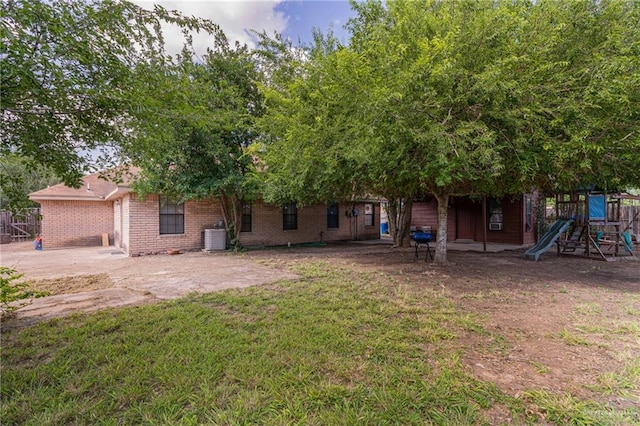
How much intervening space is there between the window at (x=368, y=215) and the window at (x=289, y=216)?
5.22 meters

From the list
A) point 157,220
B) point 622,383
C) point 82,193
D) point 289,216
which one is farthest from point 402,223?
point 82,193

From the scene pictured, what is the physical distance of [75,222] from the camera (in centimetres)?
1458

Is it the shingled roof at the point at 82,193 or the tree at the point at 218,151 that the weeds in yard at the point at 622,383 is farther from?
the shingled roof at the point at 82,193

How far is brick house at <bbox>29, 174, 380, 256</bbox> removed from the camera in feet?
37.7

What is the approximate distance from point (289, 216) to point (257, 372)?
41.0ft

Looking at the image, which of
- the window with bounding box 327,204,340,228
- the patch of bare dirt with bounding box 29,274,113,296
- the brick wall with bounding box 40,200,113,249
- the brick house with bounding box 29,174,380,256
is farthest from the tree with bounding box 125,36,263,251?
the brick wall with bounding box 40,200,113,249

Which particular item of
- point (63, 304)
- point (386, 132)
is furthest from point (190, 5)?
point (63, 304)

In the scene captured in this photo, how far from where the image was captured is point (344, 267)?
8.51 m

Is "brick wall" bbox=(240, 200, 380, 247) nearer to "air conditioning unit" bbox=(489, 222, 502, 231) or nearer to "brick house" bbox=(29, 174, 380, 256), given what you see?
"brick house" bbox=(29, 174, 380, 256)

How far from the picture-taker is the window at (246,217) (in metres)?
13.7

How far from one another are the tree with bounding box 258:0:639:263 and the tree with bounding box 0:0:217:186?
273 centimetres

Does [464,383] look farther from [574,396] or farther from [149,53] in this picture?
[149,53]

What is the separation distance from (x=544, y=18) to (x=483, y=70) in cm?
145

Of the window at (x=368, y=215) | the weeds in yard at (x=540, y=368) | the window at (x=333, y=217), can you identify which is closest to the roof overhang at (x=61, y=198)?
the window at (x=333, y=217)
